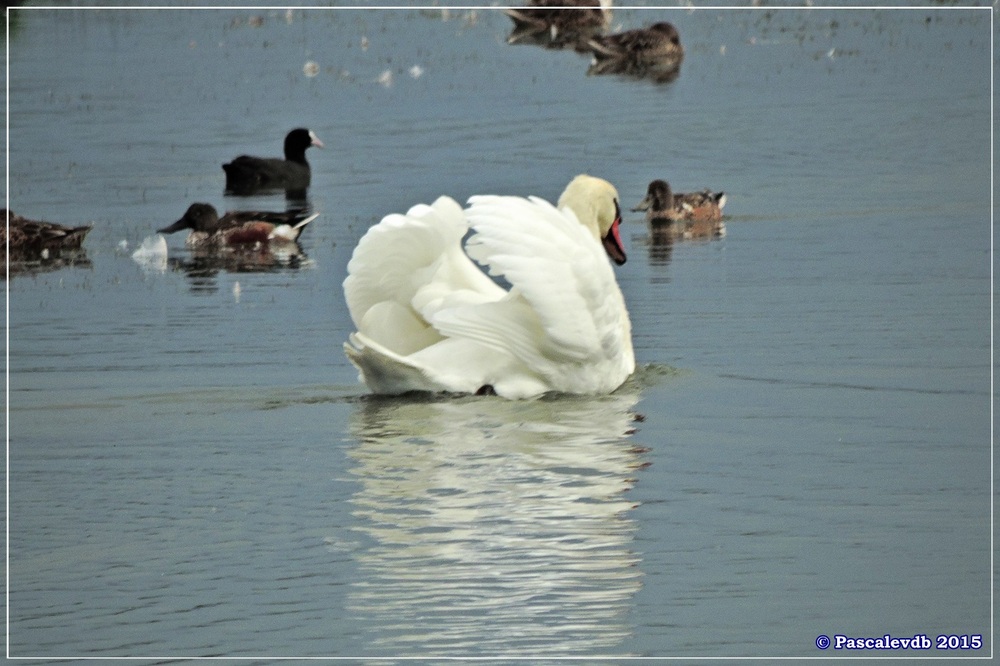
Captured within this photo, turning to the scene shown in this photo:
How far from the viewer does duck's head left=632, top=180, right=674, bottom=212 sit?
16.1m

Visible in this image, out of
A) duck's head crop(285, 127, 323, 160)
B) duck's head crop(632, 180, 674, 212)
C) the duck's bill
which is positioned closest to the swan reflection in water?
the duck's bill

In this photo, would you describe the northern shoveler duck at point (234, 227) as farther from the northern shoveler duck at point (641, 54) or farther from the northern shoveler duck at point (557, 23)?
the northern shoveler duck at point (641, 54)

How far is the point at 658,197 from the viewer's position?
16.2 metres

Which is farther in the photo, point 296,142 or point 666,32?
point 666,32

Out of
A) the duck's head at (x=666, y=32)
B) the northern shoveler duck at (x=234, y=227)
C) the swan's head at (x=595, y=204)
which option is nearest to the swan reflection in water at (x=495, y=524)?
the swan's head at (x=595, y=204)

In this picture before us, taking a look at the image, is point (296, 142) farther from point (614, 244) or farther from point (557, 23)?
point (614, 244)

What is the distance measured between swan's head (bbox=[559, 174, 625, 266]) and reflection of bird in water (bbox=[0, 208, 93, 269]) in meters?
3.53

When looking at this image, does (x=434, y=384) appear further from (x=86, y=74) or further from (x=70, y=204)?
(x=70, y=204)

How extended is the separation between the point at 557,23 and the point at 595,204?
5913mm

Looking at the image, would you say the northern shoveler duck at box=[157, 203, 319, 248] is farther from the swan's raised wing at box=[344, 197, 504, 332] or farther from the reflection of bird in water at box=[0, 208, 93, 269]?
the swan's raised wing at box=[344, 197, 504, 332]

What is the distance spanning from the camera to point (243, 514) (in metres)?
8.42

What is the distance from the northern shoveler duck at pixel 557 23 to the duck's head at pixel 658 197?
4.37 ft

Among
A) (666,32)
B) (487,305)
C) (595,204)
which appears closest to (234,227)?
(595,204)

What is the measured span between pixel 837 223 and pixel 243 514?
6.68 m
